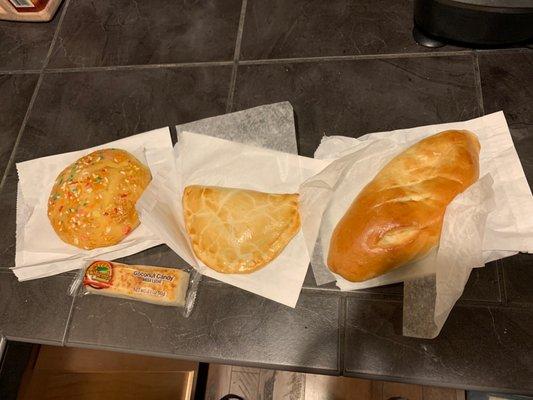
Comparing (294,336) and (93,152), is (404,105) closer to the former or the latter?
(294,336)

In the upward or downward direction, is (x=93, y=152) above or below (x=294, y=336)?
above

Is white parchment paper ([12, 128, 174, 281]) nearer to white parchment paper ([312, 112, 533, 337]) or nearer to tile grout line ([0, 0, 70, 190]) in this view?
tile grout line ([0, 0, 70, 190])

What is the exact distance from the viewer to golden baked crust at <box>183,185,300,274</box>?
27.4 inches

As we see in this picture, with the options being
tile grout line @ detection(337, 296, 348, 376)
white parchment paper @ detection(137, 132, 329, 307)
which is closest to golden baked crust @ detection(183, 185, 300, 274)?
white parchment paper @ detection(137, 132, 329, 307)

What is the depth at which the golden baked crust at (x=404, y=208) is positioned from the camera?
1.95 ft

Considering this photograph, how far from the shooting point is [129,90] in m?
0.93

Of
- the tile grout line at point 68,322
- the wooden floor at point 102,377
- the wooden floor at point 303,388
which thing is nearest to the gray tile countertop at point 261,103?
the tile grout line at point 68,322

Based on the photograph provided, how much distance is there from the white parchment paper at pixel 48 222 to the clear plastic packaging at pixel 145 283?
0.04 metres

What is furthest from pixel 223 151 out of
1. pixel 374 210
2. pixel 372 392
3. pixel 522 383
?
pixel 372 392

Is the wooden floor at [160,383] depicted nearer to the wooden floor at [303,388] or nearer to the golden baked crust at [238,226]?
the wooden floor at [303,388]

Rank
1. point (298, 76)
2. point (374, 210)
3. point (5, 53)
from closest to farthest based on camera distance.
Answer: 1. point (374, 210)
2. point (298, 76)
3. point (5, 53)

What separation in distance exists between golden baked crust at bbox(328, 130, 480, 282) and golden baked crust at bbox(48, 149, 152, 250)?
37 centimetres

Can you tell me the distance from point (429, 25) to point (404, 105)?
0.52ft

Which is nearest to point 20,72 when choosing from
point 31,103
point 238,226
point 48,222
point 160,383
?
point 31,103
